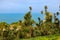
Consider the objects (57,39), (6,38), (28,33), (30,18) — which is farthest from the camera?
(30,18)

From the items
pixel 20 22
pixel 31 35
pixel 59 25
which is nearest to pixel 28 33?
pixel 31 35

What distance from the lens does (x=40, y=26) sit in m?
22.6

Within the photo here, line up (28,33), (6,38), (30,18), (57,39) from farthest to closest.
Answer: (30,18) → (28,33) → (57,39) → (6,38)

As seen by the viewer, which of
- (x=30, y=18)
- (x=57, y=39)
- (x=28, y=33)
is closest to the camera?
(x=57, y=39)

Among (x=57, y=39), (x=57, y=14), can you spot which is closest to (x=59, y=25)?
(x=57, y=14)

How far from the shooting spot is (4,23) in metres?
21.8

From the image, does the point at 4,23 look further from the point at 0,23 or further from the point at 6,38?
the point at 6,38

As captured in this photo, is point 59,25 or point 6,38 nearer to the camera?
point 6,38

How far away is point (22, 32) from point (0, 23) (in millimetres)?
2393

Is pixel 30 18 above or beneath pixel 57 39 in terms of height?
above

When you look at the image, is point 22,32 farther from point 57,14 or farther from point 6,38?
point 57,14

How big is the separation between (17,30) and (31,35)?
1.68 m

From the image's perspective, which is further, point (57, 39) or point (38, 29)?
point (38, 29)

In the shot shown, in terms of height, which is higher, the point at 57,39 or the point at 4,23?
the point at 4,23
